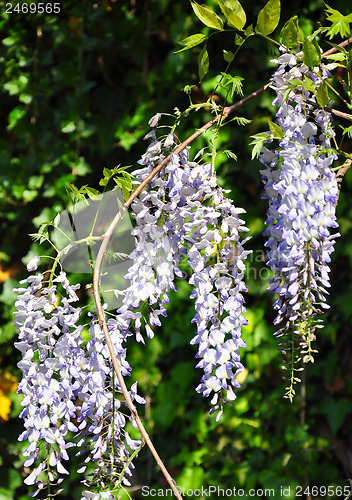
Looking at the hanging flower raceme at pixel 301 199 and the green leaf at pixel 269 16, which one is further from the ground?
the green leaf at pixel 269 16

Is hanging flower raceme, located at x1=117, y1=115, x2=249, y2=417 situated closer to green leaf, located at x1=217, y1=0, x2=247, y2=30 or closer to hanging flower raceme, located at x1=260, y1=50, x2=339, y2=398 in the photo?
hanging flower raceme, located at x1=260, y1=50, x2=339, y2=398

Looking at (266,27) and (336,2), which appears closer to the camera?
(266,27)

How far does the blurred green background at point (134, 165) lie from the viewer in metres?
1.88

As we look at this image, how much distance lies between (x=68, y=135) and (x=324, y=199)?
152cm

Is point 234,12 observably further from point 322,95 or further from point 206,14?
point 322,95

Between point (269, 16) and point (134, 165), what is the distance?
1.30 meters

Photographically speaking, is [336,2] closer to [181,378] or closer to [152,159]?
[152,159]

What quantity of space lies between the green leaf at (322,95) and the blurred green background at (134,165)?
3.32 ft

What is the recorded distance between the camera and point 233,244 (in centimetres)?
87

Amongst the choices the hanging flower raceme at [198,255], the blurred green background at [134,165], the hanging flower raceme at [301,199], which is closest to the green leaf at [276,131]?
the hanging flower raceme at [301,199]

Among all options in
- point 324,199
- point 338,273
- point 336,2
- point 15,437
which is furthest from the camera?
point 15,437

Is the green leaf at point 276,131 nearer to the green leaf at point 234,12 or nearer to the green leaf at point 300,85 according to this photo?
the green leaf at point 300,85

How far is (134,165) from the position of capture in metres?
2.11

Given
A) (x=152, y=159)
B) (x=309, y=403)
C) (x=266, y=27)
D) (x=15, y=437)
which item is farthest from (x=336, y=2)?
(x=15, y=437)
